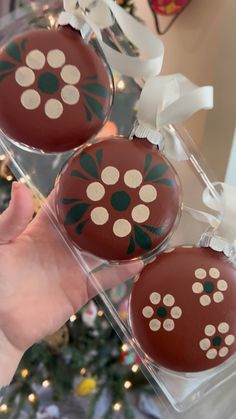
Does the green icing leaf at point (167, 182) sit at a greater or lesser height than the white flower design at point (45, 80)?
lesser

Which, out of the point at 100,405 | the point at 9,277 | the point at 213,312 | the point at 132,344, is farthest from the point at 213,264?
the point at 100,405

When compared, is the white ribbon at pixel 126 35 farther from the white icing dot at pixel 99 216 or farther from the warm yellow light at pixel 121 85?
the white icing dot at pixel 99 216

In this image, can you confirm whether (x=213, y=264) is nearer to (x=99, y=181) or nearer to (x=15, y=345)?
(x=99, y=181)

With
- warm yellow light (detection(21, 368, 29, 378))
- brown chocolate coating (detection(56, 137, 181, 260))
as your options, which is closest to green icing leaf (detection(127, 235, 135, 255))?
brown chocolate coating (detection(56, 137, 181, 260))

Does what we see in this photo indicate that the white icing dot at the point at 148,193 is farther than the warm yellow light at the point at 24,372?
No

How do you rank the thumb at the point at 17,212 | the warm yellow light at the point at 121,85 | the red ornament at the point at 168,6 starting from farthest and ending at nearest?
the red ornament at the point at 168,6 < the warm yellow light at the point at 121,85 < the thumb at the point at 17,212

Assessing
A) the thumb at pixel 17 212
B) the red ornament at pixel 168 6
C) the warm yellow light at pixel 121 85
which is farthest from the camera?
the red ornament at pixel 168 6

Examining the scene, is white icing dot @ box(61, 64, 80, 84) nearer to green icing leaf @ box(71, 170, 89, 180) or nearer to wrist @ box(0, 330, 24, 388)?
green icing leaf @ box(71, 170, 89, 180)

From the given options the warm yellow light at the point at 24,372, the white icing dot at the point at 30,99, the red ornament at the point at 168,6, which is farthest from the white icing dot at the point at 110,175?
the red ornament at the point at 168,6
